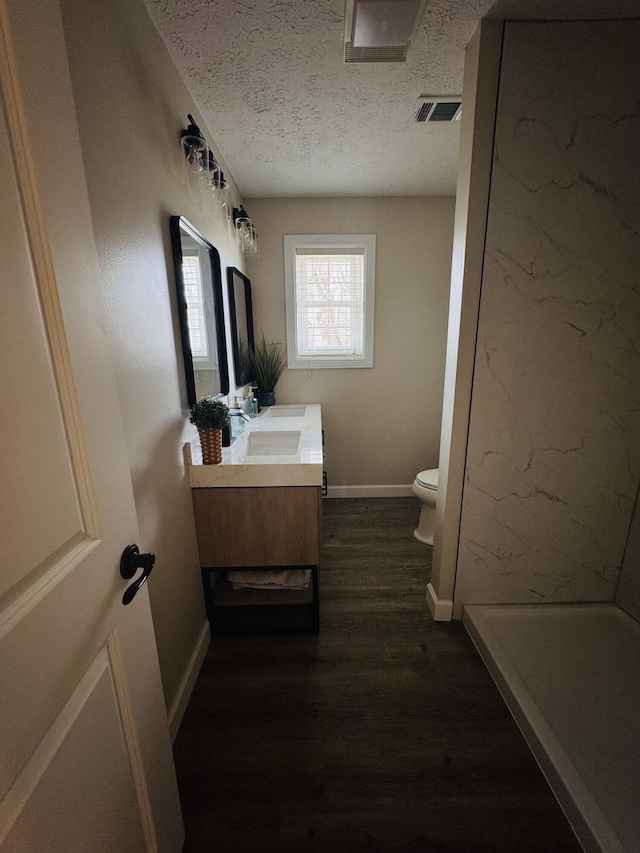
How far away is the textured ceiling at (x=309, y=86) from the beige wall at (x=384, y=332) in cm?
34

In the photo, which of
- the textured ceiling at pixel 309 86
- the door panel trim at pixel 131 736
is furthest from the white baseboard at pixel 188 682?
the textured ceiling at pixel 309 86

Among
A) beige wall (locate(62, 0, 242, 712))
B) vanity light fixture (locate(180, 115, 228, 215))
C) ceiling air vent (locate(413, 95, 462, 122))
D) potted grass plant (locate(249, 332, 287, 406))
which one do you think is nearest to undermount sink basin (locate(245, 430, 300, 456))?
beige wall (locate(62, 0, 242, 712))

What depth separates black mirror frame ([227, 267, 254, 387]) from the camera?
6.79 ft

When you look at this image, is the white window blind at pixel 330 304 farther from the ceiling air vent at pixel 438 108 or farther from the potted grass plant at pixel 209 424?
the potted grass plant at pixel 209 424

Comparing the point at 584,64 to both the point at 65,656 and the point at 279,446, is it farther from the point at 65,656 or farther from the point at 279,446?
the point at 65,656

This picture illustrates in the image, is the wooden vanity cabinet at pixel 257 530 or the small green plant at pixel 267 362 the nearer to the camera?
the wooden vanity cabinet at pixel 257 530

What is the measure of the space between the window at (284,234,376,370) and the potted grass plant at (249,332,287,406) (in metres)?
0.09

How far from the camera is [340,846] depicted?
3.22 ft

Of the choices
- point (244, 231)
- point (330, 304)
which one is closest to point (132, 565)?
point (244, 231)

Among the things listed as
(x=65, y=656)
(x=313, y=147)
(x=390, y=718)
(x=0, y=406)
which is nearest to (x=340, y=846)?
(x=390, y=718)

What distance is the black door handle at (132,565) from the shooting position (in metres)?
0.71

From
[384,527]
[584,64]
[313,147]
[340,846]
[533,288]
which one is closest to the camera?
[340,846]

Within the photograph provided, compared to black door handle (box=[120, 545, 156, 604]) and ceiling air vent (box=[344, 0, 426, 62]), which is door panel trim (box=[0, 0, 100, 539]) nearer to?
black door handle (box=[120, 545, 156, 604])

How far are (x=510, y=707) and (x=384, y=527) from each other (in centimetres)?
134
